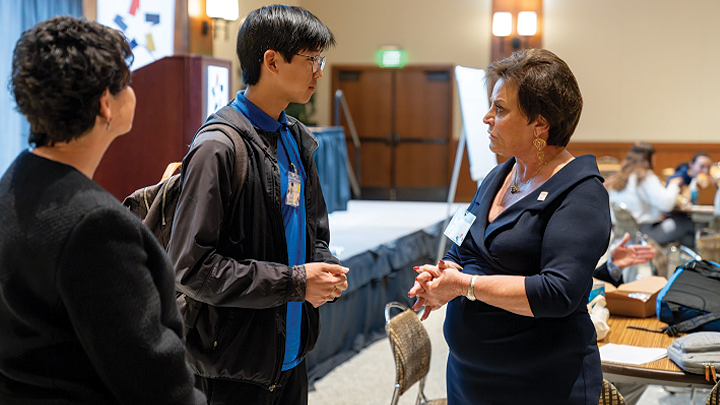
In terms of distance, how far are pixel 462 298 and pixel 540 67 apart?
1.98ft

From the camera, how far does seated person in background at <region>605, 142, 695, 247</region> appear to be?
6180 mm

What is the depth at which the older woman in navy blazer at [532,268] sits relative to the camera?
4.77 feet

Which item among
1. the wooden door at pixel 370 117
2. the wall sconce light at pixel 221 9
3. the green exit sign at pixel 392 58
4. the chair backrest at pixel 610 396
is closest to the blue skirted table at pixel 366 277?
the chair backrest at pixel 610 396

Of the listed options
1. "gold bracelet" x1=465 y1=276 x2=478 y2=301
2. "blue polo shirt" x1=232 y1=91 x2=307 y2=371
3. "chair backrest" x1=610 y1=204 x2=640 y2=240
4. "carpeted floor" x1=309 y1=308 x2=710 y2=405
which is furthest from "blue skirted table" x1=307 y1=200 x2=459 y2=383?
"gold bracelet" x1=465 y1=276 x2=478 y2=301

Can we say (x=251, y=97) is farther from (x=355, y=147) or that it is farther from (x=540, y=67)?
(x=355, y=147)

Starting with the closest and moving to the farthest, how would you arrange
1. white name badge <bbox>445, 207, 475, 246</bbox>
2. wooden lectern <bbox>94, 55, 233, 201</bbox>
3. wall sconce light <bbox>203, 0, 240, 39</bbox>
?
1. white name badge <bbox>445, 207, 475, 246</bbox>
2. wooden lectern <bbox>94, 55, 233, 201</bbox>
3. wall sconce light <bbox>203, 0, 240, 39</bbox>

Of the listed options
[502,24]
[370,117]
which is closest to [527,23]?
[502,24]

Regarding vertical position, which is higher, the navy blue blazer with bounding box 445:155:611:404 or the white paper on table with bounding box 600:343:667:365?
the navy blue blazer with bounding box 445:155:611:404

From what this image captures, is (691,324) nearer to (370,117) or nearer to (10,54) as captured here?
(10,54)

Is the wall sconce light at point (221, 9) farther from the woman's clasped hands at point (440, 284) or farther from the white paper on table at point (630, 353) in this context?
the woman's clasped hands at point (440, 284)

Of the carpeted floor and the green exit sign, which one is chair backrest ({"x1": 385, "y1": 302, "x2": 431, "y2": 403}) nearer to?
the carpeted floor

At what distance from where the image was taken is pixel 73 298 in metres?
0.84

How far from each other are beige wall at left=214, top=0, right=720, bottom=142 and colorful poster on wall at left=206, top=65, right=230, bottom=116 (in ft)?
21.8

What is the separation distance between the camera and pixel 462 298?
5.41ft
